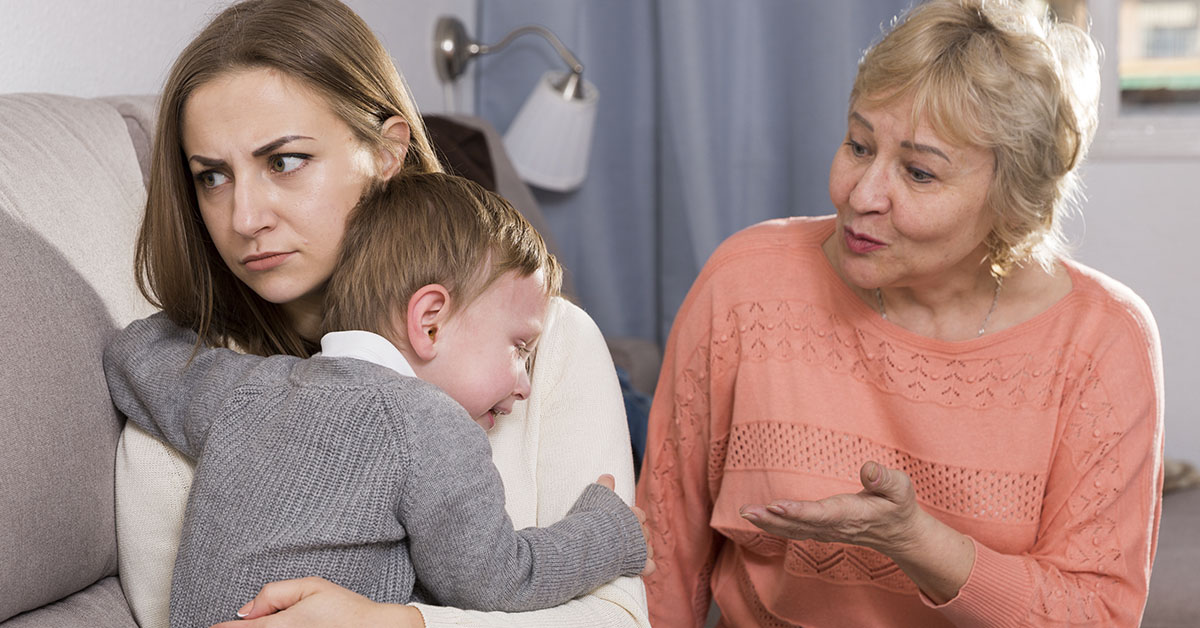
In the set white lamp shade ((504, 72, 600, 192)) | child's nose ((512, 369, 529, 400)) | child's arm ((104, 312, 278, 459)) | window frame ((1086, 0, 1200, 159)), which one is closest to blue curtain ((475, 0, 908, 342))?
white lamp shade ((504, 72, 600, 192))

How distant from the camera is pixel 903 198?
50.4 inches

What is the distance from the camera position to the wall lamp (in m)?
2.71

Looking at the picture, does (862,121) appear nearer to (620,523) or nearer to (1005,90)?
(1005,90)

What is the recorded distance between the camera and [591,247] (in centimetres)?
298

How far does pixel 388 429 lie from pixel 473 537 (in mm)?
109

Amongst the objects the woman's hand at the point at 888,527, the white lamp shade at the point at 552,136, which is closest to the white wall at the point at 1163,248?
the white lamp shade at the point at 552,136

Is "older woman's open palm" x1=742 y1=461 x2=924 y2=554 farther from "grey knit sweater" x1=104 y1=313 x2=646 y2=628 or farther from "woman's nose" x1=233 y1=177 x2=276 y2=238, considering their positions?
"woman's nose" x1=233 y1=177 x2=276 y2=238

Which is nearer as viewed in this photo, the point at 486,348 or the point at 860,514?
the point at 486,348

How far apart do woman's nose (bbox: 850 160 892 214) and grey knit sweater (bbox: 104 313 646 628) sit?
23.9 inches

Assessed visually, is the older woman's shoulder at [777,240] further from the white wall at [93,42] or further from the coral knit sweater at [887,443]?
the white wall at [93,42]

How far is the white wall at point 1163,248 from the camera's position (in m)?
2.67

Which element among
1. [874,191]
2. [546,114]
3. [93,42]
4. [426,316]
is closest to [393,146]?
[426,316]

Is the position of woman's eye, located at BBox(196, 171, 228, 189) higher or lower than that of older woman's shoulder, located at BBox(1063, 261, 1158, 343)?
higher

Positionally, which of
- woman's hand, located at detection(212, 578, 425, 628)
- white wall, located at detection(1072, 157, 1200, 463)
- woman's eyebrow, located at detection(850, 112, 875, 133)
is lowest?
white wall, located at detection(1072, 157, 1200, 463)
